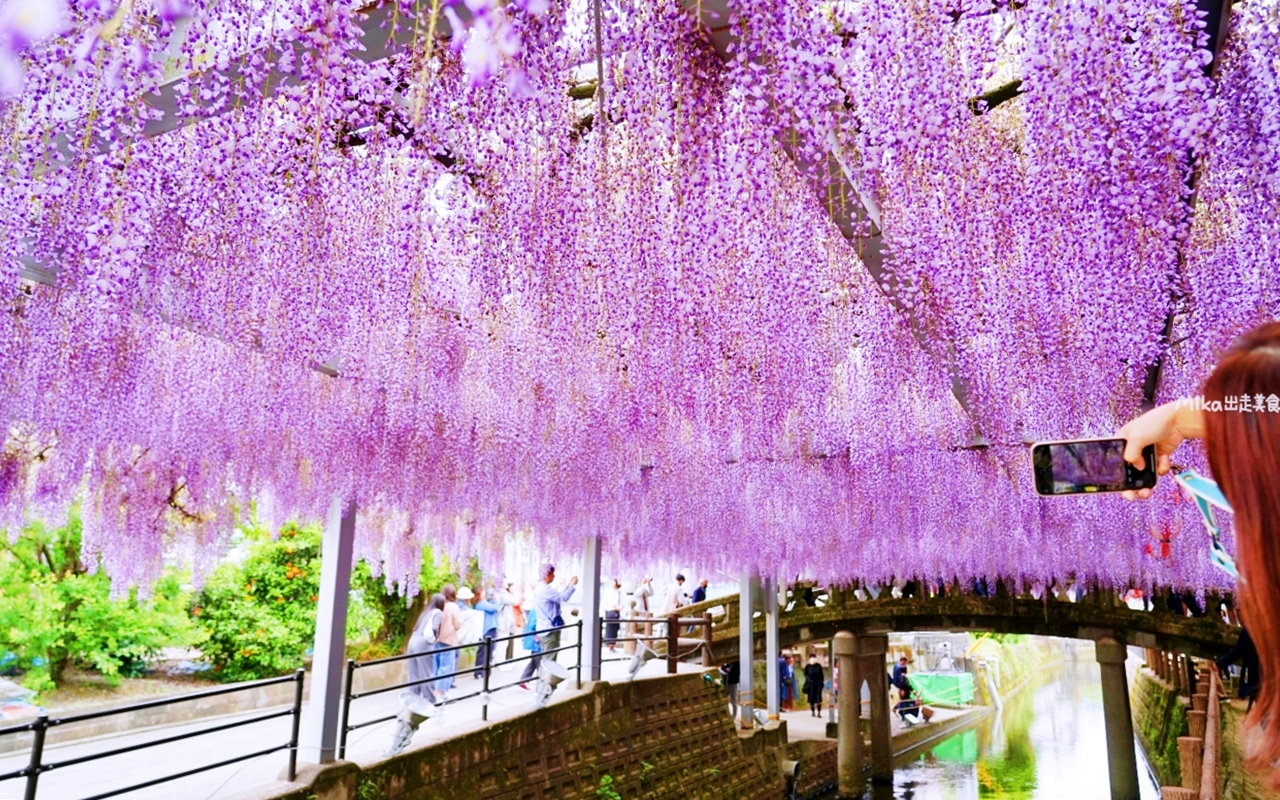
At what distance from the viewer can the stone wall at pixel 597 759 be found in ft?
20.1

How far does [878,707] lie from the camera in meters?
17.0

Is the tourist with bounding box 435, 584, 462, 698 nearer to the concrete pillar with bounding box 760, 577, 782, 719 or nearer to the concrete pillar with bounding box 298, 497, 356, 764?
the concrete pillar with bounding box 298, 497, 356, 764

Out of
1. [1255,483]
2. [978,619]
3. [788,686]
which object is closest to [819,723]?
[788,686]

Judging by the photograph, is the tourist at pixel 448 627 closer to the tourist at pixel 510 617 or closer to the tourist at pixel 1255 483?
the tourist at pixel 510 617

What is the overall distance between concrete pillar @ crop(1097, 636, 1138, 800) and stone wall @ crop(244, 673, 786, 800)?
20.1ft

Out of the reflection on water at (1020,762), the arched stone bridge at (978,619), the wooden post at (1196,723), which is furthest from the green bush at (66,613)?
the wooden post at (1196,723)

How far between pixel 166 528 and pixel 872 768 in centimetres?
1370

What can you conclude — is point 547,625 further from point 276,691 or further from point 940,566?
point 940,566

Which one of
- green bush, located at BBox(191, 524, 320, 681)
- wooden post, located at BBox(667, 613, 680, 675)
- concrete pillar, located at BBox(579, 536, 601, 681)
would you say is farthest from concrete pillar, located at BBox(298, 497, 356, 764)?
green bush, located at BBox(191, 524, 320, 681)

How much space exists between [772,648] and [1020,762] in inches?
307

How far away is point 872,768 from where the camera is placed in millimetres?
16938

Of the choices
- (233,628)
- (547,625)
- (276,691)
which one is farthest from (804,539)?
(233,628)

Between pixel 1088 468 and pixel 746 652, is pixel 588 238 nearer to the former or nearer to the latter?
pixel 1088 468

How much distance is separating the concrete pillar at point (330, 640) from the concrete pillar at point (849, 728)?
11487 mm
